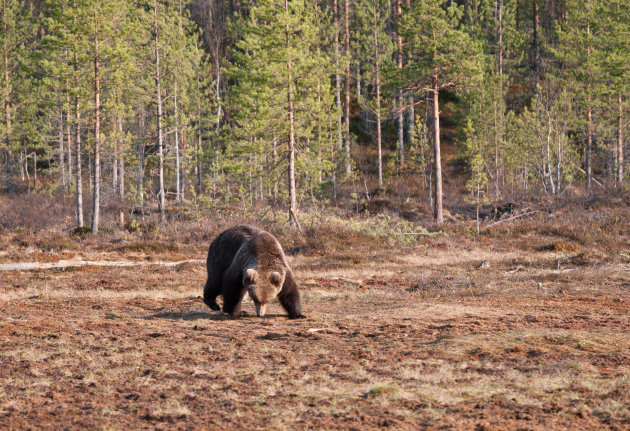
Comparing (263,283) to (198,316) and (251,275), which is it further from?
(198,316)

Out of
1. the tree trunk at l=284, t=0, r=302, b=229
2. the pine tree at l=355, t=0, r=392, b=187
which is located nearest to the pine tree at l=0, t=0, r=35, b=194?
the pine tree at l=355, t=0, r=392, b=187

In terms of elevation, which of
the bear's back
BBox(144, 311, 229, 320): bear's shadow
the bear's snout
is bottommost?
BBox(144, 311, 229, 320): bear's shadow

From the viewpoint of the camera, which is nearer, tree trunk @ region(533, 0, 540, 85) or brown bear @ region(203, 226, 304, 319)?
brown bear @ region(203, 226, 304, 319)

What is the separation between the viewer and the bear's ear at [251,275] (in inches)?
391

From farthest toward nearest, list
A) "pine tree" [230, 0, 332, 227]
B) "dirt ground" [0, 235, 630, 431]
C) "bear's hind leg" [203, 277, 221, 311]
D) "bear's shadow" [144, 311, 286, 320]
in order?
1. "pine tree" [230, 0, 332, 227]
2. "bear's hind leg" [203, 277, 221, 311]
3. "bear's shadow" [144, 311, 286, 320]
4. "dirt ground" [0, 235, 630, 431]

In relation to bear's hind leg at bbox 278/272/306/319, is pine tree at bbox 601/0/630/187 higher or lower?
higher

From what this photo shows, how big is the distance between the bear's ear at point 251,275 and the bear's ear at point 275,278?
0.25 metres

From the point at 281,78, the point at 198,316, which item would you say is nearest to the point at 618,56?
the point at 281,78

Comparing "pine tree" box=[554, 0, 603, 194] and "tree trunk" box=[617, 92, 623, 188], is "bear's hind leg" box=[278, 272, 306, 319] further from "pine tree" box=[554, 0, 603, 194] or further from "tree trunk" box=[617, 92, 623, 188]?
"tree trunk" box=[617, 92, 623, 188]

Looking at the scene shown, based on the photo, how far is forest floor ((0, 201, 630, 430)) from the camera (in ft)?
19.9

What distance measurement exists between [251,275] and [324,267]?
11.6 meters

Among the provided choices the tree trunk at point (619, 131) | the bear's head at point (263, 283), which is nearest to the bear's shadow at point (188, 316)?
the bear's head at point (263, 283)

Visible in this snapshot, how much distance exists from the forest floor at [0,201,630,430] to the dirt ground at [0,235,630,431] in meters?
0.03

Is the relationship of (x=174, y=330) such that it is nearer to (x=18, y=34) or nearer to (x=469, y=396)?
(x=469, y=396)
